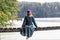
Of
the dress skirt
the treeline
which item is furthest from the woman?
the treeline

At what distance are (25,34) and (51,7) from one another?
2648 cm

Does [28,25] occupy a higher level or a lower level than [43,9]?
higher

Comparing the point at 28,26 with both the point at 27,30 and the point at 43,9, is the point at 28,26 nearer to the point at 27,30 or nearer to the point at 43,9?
the point at 27,30

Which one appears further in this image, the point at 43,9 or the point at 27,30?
the point at 43,9

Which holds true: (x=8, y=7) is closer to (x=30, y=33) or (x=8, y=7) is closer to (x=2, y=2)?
(x=2, y=2)

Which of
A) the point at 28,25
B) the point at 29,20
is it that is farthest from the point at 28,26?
the point at 29,20

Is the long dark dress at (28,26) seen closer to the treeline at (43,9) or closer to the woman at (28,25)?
the woman at (28,25)

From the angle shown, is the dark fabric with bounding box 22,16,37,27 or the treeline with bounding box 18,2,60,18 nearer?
the dark fabric with bounding box 22,16,37,27

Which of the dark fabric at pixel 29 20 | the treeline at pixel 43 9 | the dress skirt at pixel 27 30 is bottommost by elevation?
the treeline at pixel 43 9

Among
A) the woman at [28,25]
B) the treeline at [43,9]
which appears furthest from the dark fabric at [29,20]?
the treeline at [43,9]

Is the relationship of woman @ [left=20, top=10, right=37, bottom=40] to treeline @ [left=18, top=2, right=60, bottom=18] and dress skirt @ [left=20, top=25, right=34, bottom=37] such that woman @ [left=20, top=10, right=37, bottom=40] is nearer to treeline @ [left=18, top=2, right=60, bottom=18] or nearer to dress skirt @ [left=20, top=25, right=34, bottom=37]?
dress skirt @ [left=20, top=25, right=34, bottom=37]

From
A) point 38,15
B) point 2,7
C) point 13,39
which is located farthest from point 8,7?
point 38,15

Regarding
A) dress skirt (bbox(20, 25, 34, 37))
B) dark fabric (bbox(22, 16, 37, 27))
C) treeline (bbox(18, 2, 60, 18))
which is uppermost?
dark fabric (bbox(22, 16, 37, 27))

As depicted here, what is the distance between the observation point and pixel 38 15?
3069 cm
